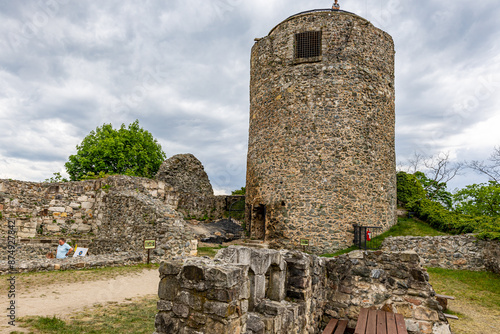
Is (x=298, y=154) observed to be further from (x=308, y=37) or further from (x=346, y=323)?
(x=346, y=323)

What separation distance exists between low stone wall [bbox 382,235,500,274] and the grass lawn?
1.14 ft

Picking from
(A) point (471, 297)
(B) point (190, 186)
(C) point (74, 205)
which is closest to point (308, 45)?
(B) point (190, 186)

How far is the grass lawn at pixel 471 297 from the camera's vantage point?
6.02m

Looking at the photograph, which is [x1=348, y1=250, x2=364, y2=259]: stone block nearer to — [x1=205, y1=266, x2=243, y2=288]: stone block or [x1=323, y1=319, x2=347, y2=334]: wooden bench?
[x1=323, y1=319, x2=347, y2=334]: wooden bench

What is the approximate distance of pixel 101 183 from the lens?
1354 cm

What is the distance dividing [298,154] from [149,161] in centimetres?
1916

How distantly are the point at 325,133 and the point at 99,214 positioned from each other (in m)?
10.1

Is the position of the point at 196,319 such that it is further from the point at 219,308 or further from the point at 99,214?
the point at 99,214

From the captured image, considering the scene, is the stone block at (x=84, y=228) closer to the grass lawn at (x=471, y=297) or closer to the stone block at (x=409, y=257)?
the stone block at (x=409, y=257)

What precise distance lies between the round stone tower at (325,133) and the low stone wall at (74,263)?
663 cm

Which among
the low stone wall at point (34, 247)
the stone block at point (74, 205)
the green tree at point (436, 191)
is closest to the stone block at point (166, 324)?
the low stone wall at point (34, 247)

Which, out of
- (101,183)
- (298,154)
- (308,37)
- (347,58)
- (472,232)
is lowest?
(472,232)

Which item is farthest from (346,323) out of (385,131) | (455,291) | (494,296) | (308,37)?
(308,37)

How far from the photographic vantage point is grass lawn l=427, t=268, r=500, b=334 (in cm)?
602
